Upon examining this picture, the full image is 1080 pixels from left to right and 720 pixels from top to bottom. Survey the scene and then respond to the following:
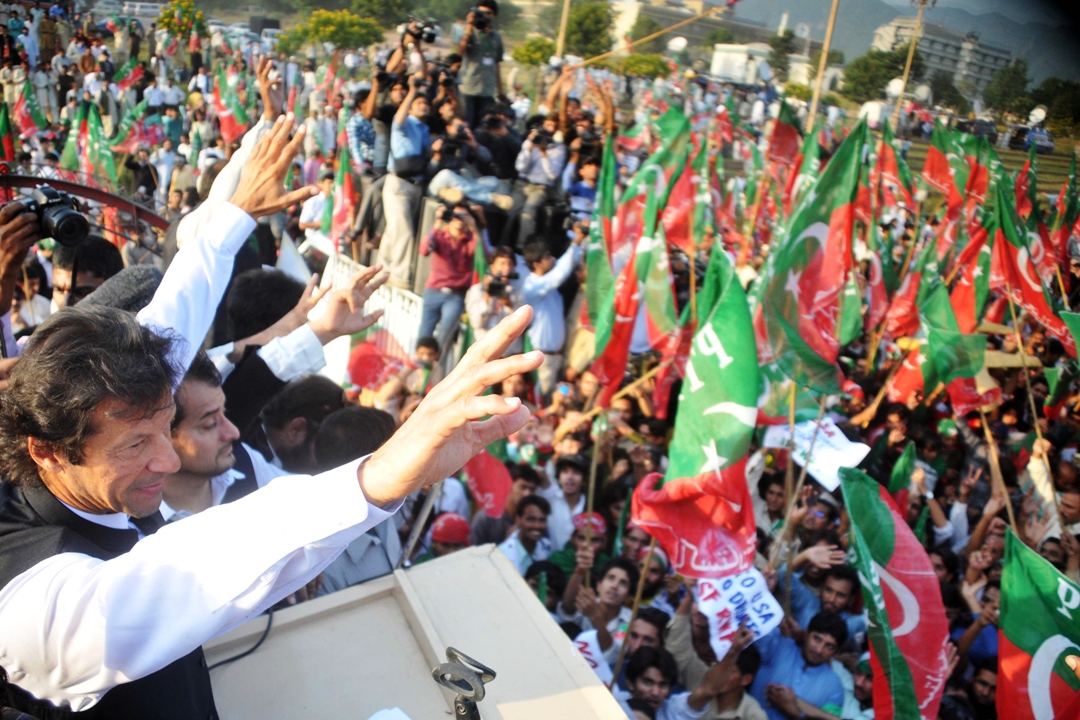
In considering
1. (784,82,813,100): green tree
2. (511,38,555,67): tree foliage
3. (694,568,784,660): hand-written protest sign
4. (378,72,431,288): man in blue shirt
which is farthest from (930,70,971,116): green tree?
(694,568,784,660): hand-written protest sign

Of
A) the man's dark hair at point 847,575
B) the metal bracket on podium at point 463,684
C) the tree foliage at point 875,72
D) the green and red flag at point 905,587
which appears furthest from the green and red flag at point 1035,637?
the tree foliage at point 875,72

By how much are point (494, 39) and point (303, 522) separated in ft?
23.2

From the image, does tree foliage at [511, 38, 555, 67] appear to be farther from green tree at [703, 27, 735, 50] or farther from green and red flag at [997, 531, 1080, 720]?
green and red flag at [997, 531, 1080, 720]

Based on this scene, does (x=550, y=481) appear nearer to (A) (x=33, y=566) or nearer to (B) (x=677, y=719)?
(B) (x=677, y=719)

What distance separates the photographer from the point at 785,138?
322 inches

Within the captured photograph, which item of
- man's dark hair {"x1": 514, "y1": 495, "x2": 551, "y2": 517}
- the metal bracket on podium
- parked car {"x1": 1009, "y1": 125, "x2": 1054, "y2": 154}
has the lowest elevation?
man's dark hair {"x1": 514, "y1": 495, "x2": 551, "y2": 517}

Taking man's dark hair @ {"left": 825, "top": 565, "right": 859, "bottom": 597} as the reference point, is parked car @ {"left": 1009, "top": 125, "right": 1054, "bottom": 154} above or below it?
above

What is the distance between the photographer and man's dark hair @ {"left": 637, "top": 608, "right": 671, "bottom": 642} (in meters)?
3.11

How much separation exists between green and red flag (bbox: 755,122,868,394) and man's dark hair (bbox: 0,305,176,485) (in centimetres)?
317

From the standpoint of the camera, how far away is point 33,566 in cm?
103

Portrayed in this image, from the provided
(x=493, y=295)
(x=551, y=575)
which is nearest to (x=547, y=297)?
(x=493, y=295)

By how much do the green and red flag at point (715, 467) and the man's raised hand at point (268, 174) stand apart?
5.40ft

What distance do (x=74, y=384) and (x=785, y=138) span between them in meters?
8.23

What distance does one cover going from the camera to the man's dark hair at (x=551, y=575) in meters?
3.54
